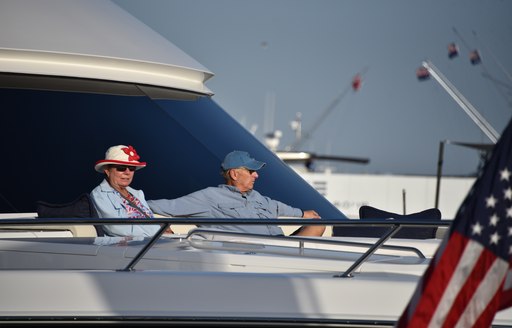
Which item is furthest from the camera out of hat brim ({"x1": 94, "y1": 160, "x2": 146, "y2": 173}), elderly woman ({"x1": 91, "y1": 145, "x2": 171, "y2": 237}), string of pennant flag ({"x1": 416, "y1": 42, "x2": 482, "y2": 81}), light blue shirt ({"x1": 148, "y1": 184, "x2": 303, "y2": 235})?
string of pennant flag ({"x1": 416, "y1": 42, "x2": 482, "y2": 81})

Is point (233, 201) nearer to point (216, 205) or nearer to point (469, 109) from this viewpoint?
point (216, 205)

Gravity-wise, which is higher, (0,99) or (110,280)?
(0,99)

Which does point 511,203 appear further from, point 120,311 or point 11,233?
point 11,233

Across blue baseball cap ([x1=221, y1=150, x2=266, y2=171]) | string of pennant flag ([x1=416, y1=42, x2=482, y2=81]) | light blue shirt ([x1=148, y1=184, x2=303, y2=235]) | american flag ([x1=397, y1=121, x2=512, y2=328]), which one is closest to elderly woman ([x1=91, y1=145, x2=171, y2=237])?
light blue shirt ([x1=148, y1=184, x2=303, y2=235])

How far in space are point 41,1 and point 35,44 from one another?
722 mm

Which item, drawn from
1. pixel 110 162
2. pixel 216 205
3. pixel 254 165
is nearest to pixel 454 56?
pixel 254 165

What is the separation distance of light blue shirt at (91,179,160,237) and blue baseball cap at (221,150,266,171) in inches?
24.7

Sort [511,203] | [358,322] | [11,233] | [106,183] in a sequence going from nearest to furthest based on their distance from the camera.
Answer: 1. [511,203]
2. [358,322]
3. [11,233]
4. [106,183]

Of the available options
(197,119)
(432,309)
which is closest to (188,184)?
(197,119)

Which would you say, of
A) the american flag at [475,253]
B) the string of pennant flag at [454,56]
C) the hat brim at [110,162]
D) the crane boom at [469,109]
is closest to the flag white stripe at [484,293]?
the american flag at [475,253]

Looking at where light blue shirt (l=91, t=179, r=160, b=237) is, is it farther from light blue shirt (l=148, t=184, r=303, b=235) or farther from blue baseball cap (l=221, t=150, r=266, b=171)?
blue baseball cap (l=221, t=150, r=266, b=171)

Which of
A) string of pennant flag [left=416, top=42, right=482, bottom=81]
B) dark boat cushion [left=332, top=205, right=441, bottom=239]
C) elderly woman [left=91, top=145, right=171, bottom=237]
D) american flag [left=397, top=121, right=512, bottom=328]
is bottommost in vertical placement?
string of pennant flag [left=416, top=42, right=482, bottom=81]

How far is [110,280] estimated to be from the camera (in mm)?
4426

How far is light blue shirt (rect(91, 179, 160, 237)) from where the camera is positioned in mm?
5570
